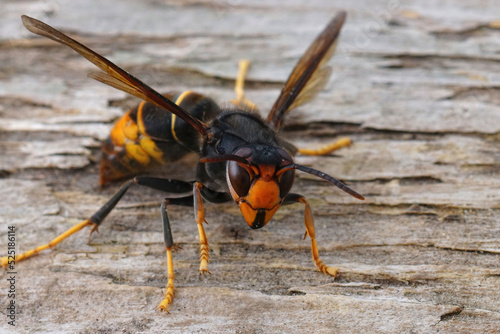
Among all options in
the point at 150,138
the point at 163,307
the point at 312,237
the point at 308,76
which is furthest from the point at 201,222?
the point at 308,76

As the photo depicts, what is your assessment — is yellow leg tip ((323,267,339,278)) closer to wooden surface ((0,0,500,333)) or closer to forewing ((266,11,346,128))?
wooden surface ((0,0,500,333))

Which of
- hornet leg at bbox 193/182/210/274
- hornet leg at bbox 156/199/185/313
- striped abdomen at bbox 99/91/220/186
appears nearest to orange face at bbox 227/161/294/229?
hornet leg at bbox 193/182/210/274

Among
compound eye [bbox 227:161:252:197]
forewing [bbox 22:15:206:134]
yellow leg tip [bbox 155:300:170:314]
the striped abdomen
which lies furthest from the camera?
the striped abdomen

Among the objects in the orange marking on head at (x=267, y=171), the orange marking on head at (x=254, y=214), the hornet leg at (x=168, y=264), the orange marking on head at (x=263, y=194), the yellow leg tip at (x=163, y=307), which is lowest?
the yellow leg tip at (x=163, y=307)

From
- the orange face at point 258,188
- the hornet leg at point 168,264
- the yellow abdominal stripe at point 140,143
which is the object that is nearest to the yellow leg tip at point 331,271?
the orange face at point 258,188

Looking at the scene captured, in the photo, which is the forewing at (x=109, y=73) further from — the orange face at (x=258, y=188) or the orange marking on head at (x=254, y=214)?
the orange marking on head at (x=254, y=214)

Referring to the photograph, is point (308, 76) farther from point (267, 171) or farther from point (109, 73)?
point (109, 73)
